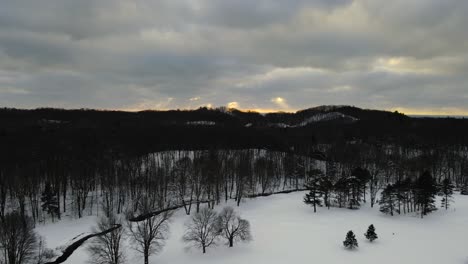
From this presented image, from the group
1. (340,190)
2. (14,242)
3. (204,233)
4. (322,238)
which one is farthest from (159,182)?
(14,242)

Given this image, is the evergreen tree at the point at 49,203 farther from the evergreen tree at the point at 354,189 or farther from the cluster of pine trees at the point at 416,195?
the cluster of pine trees at the point at 416,195

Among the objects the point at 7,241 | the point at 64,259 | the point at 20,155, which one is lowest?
the point at 64,259

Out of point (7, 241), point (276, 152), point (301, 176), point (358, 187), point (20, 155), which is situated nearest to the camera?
point (7, 241)

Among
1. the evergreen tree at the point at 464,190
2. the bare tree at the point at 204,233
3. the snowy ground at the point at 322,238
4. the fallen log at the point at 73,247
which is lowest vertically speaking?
the fallen log at the point at 73,247

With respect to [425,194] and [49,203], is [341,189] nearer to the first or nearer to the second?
[425,194]

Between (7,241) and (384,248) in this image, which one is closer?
(7,241)

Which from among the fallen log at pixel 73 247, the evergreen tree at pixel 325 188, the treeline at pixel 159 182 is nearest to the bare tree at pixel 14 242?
the fallen log at pixel 73 247

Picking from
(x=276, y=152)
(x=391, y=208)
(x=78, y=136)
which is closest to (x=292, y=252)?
(x=391, y=208)

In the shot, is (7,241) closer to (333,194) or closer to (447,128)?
(333,194)
